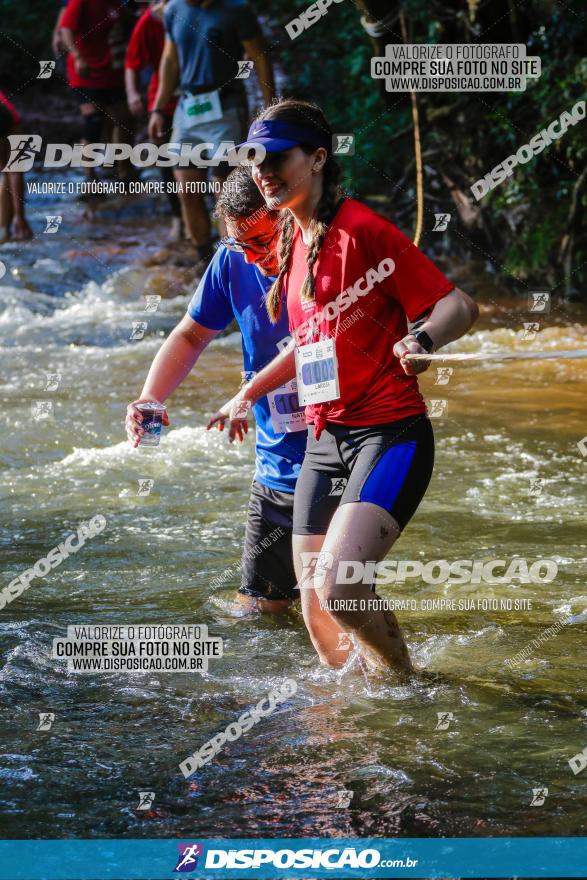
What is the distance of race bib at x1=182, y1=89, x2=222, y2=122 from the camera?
35.8 ft

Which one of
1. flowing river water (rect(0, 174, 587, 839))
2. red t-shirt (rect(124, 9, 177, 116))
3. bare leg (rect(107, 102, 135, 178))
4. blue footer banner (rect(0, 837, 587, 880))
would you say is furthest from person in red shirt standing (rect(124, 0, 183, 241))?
blue footer banner (rect(0, 837, 587, 880))

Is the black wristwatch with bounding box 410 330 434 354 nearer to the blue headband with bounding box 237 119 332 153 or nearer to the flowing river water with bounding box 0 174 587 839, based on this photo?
the blue headband with bounding box 237 119 332 153

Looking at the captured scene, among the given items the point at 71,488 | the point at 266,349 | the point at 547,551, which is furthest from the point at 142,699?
the point at 71,488

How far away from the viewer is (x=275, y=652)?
4625 millimetres

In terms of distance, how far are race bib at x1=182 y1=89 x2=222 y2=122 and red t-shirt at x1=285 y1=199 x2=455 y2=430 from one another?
24.4 ft

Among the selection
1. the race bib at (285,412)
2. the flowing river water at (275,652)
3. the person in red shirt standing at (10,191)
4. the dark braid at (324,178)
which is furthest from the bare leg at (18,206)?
the dark braid at (324,178)

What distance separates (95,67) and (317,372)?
11522 millimetres

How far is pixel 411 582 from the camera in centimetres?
554

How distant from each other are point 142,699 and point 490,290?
9.38 m

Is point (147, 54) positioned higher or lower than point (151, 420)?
higher

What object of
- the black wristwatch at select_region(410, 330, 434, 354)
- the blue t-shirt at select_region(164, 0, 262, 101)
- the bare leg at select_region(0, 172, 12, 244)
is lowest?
the black wristwatch at select_region(410, 330, 434, 354)

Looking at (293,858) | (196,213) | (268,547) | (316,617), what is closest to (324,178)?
(316,617)

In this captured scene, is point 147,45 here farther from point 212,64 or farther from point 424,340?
point 424,340

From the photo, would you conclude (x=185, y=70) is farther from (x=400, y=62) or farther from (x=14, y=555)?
(x=14, y=555)
